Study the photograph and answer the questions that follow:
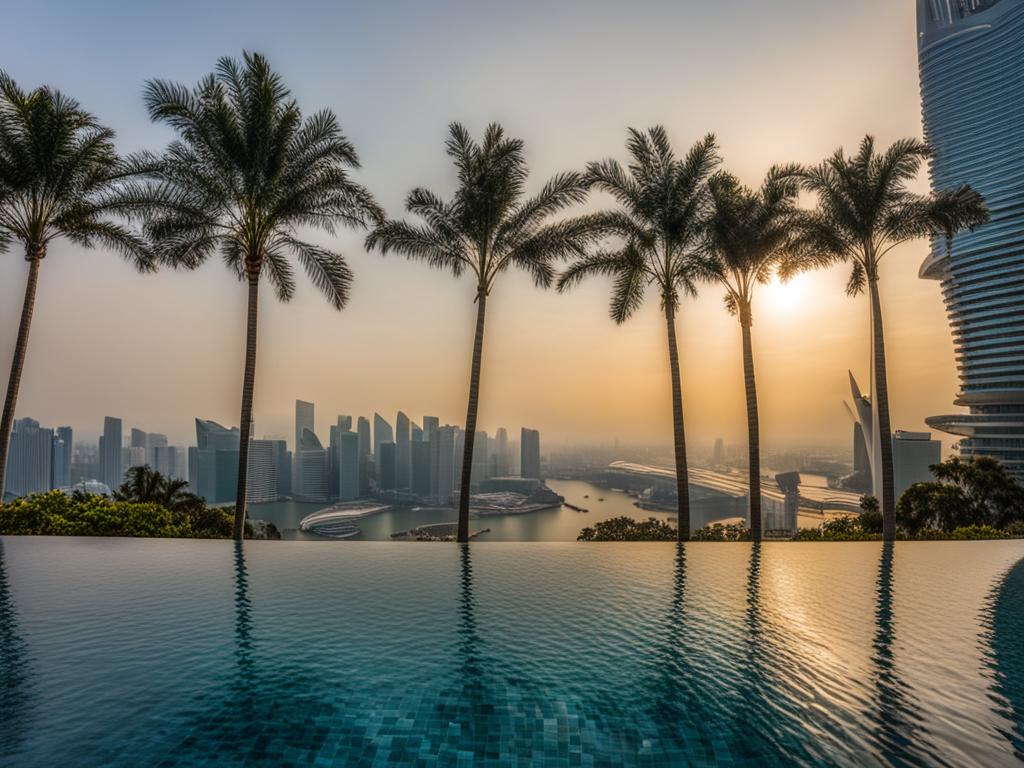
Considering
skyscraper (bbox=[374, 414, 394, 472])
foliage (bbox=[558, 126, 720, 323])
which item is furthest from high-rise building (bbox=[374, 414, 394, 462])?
foliage (bbox=[558, 126, 720, 323])

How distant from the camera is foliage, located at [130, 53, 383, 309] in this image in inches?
429

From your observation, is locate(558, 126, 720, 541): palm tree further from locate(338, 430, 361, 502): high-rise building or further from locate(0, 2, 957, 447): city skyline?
locate(338, 430, 361, 502): high-rise building

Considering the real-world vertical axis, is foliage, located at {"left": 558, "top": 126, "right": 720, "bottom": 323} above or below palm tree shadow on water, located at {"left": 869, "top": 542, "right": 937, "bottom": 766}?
above

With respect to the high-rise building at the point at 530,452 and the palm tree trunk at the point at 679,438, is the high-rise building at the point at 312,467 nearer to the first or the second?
the high-rise building at the point at 530,452

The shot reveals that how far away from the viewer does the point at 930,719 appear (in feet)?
12.2

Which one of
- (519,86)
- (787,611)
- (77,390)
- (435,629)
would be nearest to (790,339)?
(519,86)

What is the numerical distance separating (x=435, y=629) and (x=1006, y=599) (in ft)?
24.1

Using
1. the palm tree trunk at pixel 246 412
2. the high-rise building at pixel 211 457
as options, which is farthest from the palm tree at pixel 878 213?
the high-rise building at pixel 211 457

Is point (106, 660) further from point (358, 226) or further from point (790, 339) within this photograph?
point (790, 339)

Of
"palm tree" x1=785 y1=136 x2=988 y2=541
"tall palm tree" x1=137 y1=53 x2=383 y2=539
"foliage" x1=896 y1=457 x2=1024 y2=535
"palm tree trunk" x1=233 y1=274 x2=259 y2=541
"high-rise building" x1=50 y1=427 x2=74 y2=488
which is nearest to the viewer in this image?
"tall palm tree" x1=137 y1=53 x2=383 y2=539

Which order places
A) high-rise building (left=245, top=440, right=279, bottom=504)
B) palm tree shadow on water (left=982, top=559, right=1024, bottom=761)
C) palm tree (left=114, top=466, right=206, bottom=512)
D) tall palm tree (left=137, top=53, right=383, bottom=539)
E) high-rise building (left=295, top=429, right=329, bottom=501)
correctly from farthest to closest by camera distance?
high-rise building (left=295, top=429, right=329, bottom=501)
high-rise building (left=245, top=440, right=279, bottom=504)
palm tree (left=114, top=466, right=206, bottom=512)
tall palm tree (left=137, top=53, right=383, bottom=539)
palm tree shadow on water (left=982, top=559, right=1024, bottom=761)

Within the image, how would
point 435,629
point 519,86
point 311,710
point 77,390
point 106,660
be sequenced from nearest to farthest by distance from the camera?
1. point 311,710
2. point 106,660
3. point 435,629
4. point 519,86
5. point 77,390

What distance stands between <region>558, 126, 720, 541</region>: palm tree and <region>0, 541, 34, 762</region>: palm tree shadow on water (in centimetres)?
1109

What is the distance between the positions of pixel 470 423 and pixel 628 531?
4.93 m
